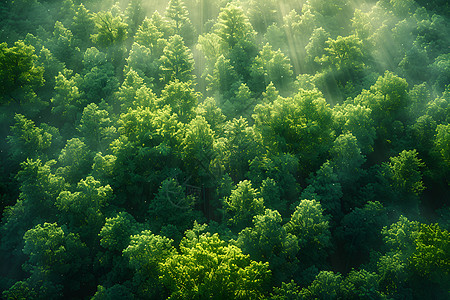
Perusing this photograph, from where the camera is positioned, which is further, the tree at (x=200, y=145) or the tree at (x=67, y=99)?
the tree at (x=67, y=99)

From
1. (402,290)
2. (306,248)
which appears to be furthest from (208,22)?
(402,290)

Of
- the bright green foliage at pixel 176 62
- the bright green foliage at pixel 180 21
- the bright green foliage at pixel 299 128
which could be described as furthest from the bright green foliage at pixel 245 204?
the bright green foliage at pixel 180 21

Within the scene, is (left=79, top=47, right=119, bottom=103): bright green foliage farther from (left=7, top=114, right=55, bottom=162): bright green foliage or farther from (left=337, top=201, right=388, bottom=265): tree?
(left=337, top=201, right=388, bottom=265): tree

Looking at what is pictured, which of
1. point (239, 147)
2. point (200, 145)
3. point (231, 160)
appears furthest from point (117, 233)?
point (239, 147)

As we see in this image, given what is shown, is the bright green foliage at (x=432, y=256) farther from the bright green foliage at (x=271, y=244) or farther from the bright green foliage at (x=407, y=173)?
the bright green foliage at (x=271, y=244)

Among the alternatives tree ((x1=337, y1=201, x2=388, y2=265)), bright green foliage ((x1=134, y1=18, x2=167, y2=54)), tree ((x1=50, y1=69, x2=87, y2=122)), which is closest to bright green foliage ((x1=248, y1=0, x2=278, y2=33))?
bright green foliage ((x1=134, y1=18, x2=167, y2=54))

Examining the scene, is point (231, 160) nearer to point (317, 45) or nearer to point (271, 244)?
point (271, 244)
